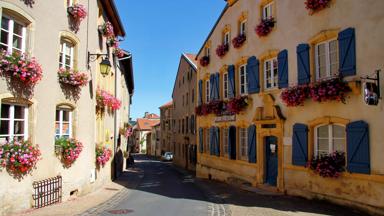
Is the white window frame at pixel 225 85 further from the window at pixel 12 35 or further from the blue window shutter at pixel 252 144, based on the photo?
the window at pixel 12 35

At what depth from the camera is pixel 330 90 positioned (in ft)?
36.7

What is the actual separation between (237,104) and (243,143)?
81.4 inches

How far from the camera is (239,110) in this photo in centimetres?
1766

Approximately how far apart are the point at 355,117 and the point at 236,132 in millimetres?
8364

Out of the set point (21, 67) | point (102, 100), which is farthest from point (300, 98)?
point (21, 67)

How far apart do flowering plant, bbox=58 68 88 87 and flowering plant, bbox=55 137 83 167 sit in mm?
1900

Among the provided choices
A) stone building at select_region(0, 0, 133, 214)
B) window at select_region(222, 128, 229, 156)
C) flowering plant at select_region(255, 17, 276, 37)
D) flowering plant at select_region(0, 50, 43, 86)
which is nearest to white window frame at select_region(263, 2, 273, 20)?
flowering plant at select_region(255, 17, 276, 37)

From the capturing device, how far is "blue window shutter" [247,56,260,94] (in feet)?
53.7

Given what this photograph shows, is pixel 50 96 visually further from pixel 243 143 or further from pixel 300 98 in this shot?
pixel 243 143

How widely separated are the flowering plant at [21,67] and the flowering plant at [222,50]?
1193 centimetres

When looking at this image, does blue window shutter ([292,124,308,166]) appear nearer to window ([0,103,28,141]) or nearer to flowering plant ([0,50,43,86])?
flowering plant ([0,50,43,86])

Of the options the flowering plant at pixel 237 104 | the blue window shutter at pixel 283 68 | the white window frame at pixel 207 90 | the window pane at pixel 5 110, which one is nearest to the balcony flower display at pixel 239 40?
the flowering plant at pixel 237 104

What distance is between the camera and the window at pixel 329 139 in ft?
37.6

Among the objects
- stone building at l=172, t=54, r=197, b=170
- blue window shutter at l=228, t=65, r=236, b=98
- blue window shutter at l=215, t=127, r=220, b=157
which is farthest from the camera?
stone building at l=172, t=54, r=197, b=170
